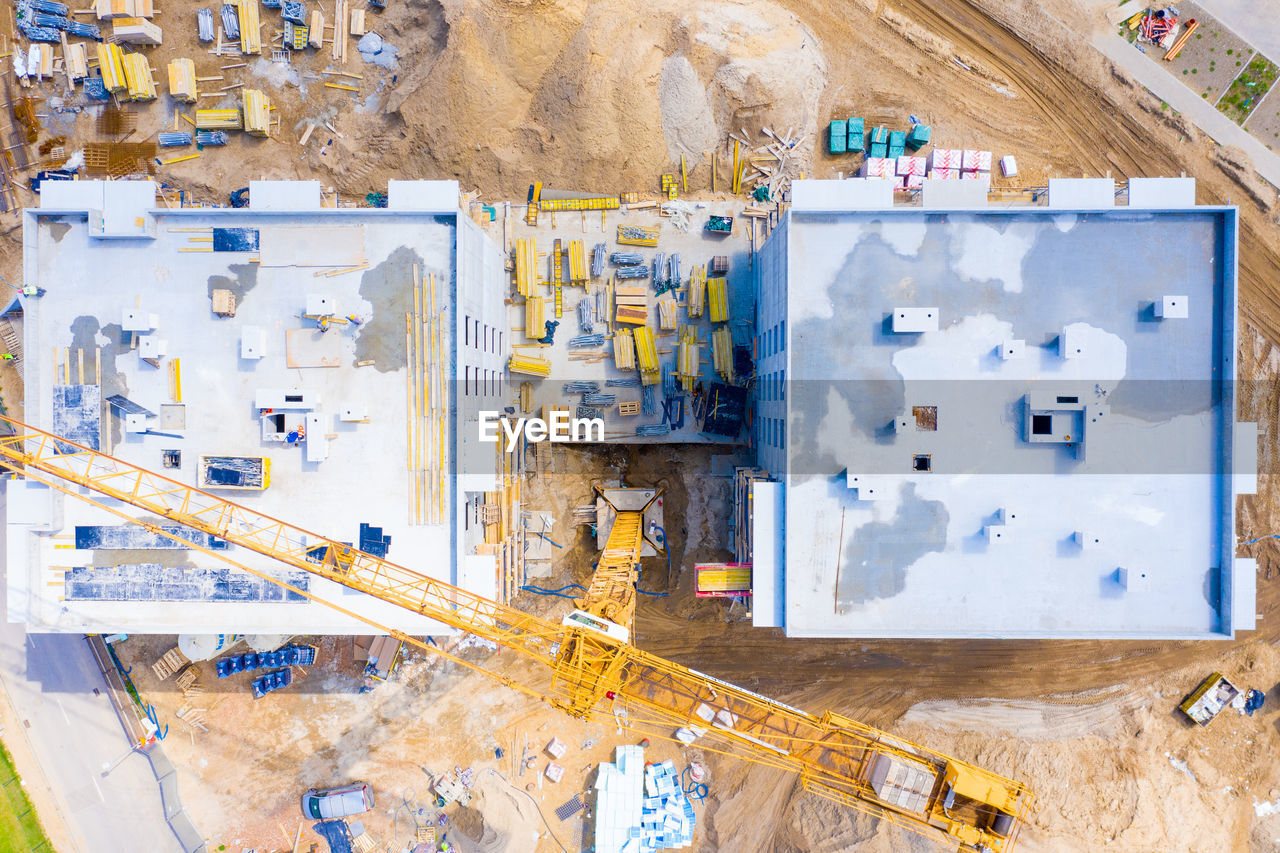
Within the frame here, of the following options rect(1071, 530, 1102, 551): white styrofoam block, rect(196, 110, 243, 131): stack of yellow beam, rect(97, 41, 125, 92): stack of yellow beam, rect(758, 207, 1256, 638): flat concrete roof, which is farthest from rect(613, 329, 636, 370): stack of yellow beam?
rect(97, 41, 125, 92): stack of yellow beam

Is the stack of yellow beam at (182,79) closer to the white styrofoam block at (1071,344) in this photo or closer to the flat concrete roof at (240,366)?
the flat concrete roof at (240,366)

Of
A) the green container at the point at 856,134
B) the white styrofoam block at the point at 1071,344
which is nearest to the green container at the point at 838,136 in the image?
the green container at the point at 856,134

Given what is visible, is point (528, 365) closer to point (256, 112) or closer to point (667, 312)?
point (667, 312)

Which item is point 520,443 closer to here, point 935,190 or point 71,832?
point 935,190

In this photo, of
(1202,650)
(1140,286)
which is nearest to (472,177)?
(1140,286)

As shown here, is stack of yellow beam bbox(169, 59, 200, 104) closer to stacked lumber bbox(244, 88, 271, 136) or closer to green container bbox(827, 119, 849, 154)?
stacked lumber bbox(244, 88, 271, 136)
